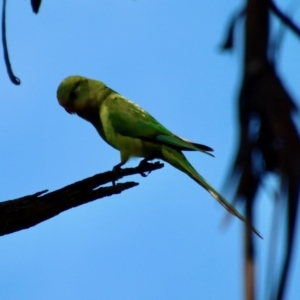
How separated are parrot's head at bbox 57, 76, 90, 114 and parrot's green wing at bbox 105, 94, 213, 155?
221mm

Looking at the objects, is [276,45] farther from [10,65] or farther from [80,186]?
[80,186]

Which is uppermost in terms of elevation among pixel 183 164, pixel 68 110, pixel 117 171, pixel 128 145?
pixel 68 110

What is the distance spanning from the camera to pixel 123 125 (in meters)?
5.23

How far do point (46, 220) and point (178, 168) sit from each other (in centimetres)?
154

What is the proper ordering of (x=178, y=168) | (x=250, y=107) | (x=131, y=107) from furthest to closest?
(x=131, y=107), (x=178, y=168), (x=250, y=107)

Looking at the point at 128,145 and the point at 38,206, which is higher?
the point at 128,145

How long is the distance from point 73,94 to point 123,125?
681 millimetres

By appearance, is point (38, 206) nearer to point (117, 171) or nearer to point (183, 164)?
point (117, 171)

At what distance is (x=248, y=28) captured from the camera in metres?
1.19

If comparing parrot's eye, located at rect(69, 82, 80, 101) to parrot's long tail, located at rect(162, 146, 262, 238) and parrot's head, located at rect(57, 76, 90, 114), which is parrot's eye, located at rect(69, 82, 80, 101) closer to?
parrot's head, located at rect(57, 76, 90, 114)

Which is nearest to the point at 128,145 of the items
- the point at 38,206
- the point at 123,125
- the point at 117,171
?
the point at 123,125

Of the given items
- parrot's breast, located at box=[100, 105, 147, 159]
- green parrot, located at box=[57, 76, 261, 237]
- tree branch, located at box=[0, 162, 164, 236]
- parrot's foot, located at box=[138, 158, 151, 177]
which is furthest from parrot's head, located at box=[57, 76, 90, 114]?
tree branch, located at box=[0, 162, 164, 236]

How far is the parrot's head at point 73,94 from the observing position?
18.4 feet

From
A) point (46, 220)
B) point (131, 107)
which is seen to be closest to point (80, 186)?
point (46, 220)
